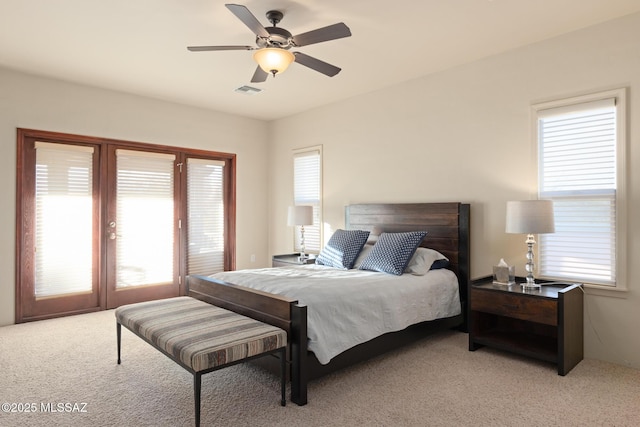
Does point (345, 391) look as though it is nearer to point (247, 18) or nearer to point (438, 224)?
point (438, 224)

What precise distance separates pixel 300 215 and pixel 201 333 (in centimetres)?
276

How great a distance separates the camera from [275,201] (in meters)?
6.31

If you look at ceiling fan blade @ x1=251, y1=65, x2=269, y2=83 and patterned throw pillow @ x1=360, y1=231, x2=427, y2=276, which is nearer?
ceiling fan blade @ x1=251, y1=65, x2=269, y2=83

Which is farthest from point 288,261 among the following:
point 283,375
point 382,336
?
point 283,375

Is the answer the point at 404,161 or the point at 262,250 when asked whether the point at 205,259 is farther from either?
the point at 404,161

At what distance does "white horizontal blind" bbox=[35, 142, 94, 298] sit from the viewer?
14.4 feet

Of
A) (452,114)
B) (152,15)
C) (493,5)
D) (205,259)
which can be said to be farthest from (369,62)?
(205,259)

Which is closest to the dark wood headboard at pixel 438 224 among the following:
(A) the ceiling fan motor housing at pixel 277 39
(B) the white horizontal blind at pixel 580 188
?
(B) the white horizontal blind at pixel 580 188

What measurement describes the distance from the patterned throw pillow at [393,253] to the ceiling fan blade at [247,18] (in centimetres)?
219

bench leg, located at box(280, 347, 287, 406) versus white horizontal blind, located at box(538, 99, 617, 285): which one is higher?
white horizontal blind, located at box(538, 99, 617, 285)

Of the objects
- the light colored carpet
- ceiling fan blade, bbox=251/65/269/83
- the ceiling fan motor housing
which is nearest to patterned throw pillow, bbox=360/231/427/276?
the light colored carpet

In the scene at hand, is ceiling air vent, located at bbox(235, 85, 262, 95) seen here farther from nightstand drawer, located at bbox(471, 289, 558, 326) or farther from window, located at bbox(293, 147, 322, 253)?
nightstand drawer, located at bbox(471, 289, 558, 326)

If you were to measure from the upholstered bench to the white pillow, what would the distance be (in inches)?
65.0

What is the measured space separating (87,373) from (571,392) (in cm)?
→ 339
